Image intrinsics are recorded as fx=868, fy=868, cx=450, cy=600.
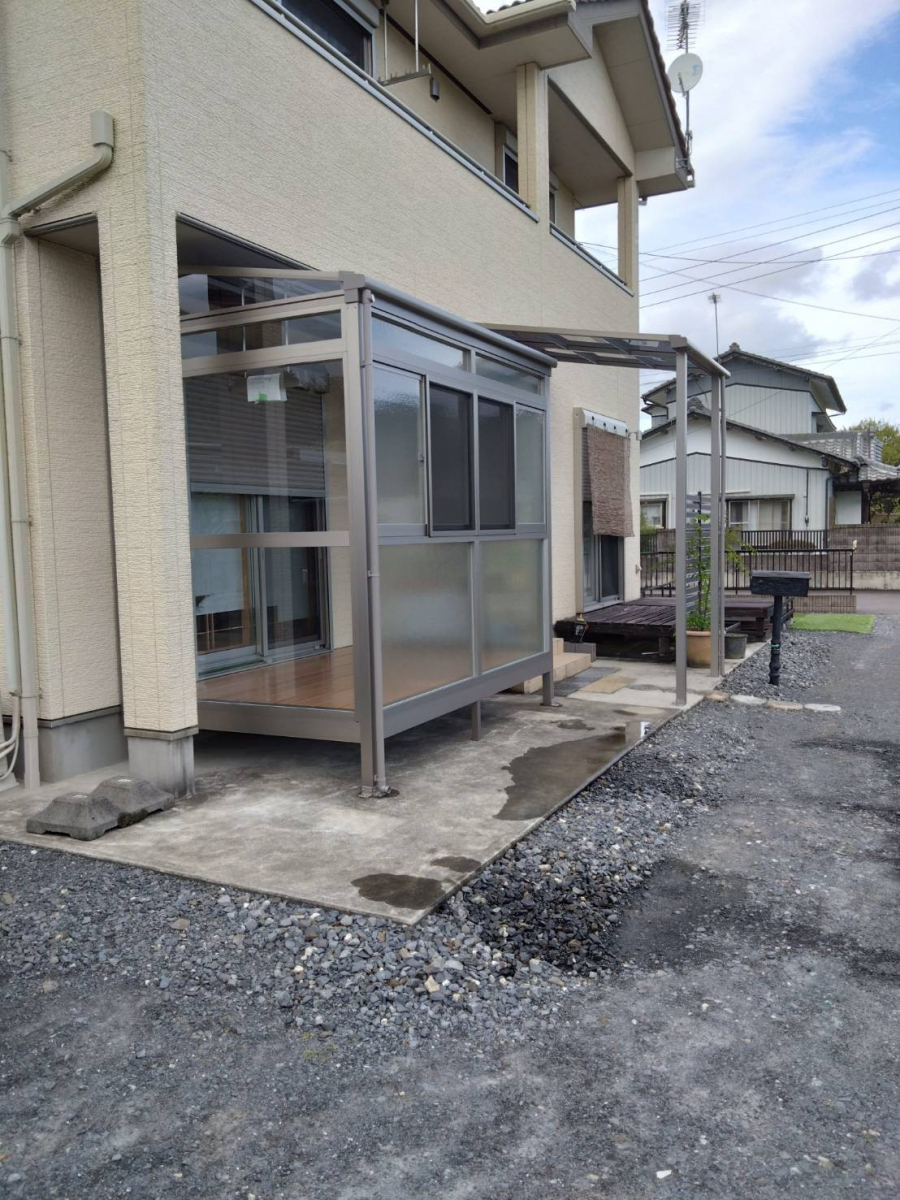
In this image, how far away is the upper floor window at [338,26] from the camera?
6.85 metres

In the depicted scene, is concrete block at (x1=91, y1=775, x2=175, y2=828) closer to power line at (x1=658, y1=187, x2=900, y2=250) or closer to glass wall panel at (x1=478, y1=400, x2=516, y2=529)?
glass wall panel at (x1=478, y1=400, x2=516, y2=529)

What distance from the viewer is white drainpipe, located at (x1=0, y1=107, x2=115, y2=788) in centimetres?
462

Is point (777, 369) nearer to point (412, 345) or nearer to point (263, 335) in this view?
point (412, 345)

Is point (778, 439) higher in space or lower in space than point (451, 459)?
higher

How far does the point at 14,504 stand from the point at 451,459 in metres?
2.49

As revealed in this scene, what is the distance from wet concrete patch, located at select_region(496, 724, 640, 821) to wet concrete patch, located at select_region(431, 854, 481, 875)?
0.57 meters

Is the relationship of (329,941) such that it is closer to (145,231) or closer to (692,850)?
(692,850)

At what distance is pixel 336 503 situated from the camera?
15.8ft

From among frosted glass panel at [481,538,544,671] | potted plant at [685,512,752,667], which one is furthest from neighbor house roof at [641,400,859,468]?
frosted glass panel at [481,538,544,671]

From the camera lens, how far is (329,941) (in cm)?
302

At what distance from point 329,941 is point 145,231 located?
347 cm

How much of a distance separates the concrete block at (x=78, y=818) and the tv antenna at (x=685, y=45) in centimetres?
1130

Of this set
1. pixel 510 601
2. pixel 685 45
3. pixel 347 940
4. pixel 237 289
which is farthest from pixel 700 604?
pixel 685 45

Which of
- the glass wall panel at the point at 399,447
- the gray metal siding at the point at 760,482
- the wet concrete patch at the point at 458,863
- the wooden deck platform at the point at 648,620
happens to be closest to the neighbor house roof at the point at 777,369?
the gray metal siding at the point at 760,482
